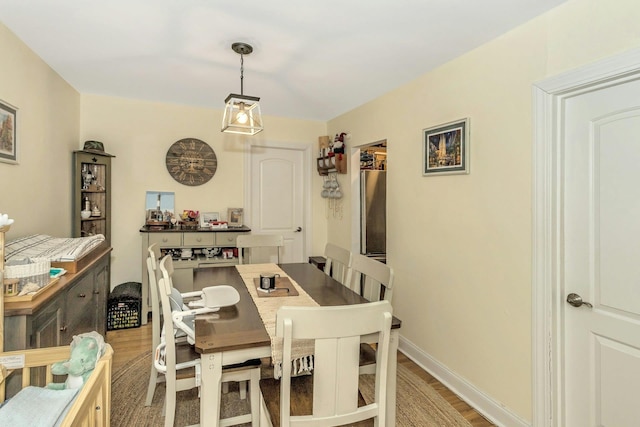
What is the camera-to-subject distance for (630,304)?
1.59m

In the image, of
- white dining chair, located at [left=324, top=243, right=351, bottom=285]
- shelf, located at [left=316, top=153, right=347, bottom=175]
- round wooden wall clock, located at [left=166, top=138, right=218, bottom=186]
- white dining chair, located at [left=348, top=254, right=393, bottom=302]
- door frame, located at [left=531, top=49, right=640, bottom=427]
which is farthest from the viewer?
shelf, located at [left=316, top=153, right=347, bottom=175]

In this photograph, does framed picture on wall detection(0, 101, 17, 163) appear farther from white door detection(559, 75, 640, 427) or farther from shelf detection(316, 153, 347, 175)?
white door detection(559, 75, 640, 427)

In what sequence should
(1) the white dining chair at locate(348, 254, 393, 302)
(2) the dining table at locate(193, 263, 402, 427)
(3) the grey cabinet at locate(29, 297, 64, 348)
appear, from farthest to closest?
(1) the white dining chair at locate(348, 254, 393, 302) → (3) the grey cabinet at locate(29, 297, 64, 348) → (2) the dining table at locate(193, 263, 402, 427)

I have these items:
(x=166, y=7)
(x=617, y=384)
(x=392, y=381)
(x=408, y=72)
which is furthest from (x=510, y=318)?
(x=166, y=7)

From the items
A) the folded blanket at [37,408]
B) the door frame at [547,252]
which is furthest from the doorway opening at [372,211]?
the folded blanket at [37,408]

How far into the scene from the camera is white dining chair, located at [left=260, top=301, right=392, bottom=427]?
47.8 inches

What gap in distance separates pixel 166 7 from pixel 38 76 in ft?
4.79

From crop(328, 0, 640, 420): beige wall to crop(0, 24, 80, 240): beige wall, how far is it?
2.87m

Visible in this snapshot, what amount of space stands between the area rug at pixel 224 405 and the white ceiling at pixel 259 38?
2.38m

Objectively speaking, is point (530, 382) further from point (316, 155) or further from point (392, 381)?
point (316, 155)

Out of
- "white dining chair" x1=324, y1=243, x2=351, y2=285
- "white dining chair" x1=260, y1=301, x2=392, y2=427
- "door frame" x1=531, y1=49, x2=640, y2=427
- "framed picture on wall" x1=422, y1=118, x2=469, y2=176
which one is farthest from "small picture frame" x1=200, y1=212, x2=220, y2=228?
"door frame" x1=531, y1=49, x2=640, y2=427

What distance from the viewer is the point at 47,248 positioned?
218cm

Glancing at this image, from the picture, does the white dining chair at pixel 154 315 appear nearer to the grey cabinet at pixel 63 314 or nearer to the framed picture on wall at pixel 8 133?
the grey cabinet at pixel 63 314

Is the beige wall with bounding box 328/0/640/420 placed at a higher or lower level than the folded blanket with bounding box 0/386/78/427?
higher
